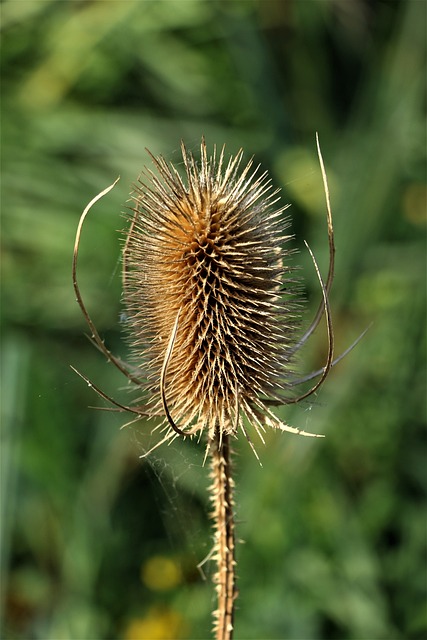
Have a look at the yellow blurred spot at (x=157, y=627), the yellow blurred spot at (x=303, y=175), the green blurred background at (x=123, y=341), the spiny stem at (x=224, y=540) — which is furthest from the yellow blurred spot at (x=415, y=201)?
the spiny stem at (x=224, y=540)

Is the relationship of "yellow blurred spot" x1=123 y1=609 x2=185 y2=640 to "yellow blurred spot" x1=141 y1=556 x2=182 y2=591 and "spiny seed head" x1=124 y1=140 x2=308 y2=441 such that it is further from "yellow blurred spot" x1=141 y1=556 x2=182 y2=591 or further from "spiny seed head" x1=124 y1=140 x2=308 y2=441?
"spiny seed head" x1=124 y1=140 x2=308 y2=441

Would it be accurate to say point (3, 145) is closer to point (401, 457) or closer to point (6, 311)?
point (6, 311)

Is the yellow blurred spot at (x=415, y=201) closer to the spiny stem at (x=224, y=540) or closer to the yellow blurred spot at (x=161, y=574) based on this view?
the yellow blurred spot at (x=161, y=574)

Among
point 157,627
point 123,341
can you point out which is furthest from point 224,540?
point 157,627

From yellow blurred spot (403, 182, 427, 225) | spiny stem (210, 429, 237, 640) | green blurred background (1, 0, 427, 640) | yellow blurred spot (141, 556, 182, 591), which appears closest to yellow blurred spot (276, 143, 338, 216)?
green blurred background (1, 0, 427, 640)

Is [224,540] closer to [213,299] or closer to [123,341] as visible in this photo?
[213,299]

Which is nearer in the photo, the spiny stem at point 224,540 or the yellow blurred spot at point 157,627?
the spiny stem at point 224,540

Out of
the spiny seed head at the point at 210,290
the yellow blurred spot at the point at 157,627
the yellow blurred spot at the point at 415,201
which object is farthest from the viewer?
the yellow blurred spot at the point at 415,201
